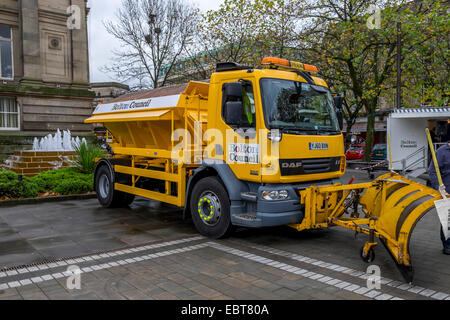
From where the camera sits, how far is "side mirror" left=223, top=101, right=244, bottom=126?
634 cm

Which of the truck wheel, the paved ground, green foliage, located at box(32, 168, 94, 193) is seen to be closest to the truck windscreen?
the truck wheel

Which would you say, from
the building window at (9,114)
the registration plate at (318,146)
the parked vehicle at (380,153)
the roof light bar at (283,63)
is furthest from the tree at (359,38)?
the building window at (9,114)

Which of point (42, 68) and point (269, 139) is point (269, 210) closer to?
point (269, 139)

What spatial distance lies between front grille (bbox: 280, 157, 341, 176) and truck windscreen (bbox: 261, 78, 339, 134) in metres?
0.50

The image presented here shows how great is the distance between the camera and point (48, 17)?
21609 millimetres

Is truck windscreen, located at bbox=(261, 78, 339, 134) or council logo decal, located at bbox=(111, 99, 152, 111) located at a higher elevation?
council logo decal, located at bbox=(111, 99, 152, 111)

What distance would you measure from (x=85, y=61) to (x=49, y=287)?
2058cm

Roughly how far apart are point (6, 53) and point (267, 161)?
2096cm

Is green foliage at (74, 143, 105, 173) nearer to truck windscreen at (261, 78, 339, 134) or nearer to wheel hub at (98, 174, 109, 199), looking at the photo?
wheel hub at (98, 174, 109, 199)

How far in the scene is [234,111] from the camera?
20.9 ft

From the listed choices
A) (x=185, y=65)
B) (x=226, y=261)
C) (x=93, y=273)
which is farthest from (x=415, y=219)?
(x=185, y=65)

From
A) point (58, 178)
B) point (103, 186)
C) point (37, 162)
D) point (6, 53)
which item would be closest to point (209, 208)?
point (103, 186)

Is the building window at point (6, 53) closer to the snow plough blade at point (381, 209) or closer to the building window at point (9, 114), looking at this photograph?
the building window at point (9, 114)
